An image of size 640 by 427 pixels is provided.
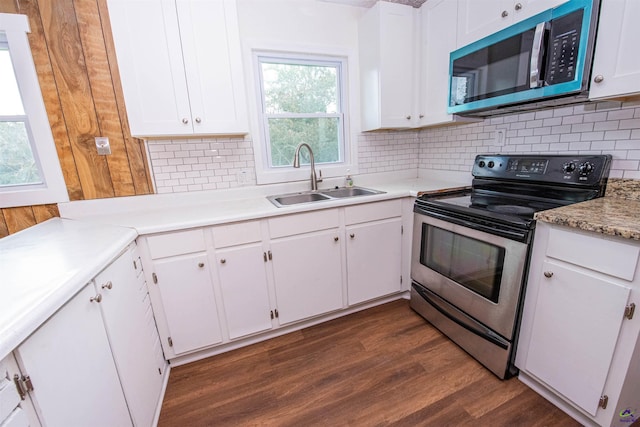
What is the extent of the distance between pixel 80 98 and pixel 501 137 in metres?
2.89

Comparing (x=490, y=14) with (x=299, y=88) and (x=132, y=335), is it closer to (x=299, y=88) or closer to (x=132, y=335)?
(x=299, y=88)

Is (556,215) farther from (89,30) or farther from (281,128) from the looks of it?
(89,30)

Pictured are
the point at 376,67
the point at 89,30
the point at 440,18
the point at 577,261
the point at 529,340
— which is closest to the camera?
the point at 577,261

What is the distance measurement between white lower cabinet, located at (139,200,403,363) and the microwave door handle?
1.06 meters

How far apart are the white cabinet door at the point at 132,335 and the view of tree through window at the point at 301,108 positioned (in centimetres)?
138

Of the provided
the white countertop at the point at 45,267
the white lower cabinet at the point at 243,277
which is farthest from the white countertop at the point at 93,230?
the white lower cabinet at the point at 243,277

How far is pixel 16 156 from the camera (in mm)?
1726

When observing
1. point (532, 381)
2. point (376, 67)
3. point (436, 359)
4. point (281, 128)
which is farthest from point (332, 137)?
point (532, 381)

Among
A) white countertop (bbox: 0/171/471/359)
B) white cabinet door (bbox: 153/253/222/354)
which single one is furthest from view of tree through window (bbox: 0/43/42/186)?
white cabinet door (bbox: 153/253/222/354)

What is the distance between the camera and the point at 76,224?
162cm

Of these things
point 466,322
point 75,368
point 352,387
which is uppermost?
point 75,368

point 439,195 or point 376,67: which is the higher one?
point 376,67

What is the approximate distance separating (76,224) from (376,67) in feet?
7.70

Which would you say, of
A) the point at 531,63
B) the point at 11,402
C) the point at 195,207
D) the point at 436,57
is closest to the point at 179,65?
the point at 195,207
